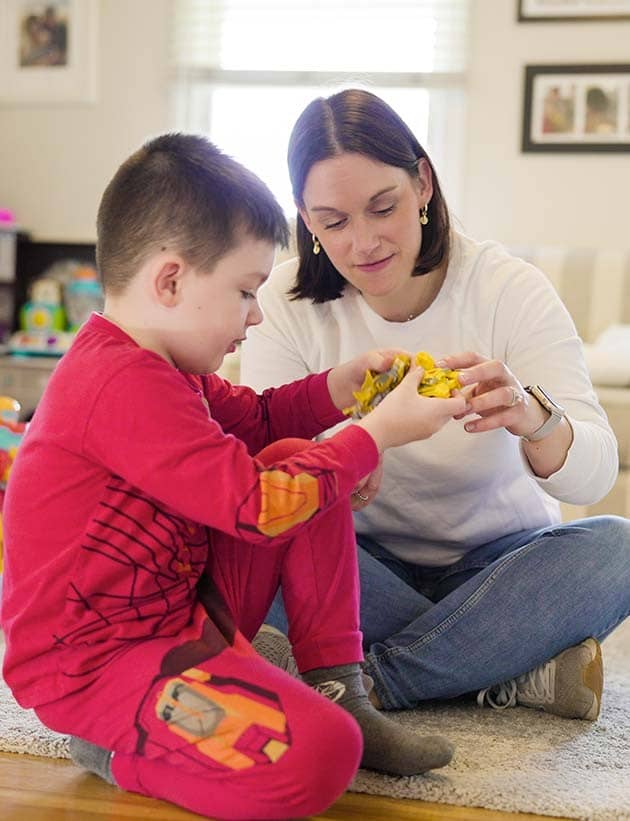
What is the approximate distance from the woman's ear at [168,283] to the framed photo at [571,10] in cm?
373

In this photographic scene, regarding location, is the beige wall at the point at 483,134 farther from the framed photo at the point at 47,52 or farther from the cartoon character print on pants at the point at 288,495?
the cartoon character print on pants at the point at 288,495

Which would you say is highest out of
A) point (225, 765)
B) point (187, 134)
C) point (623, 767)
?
point (187, 134)

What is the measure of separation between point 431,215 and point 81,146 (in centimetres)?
373

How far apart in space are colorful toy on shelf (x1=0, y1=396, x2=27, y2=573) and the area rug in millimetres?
690

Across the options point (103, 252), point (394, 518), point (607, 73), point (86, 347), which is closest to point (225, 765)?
point (86, 347)

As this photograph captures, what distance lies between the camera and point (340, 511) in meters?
1.35

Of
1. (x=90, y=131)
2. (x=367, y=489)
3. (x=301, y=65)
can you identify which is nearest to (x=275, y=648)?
(x=367, y=489)

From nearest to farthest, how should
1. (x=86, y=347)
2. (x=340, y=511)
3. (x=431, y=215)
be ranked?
(x=86, y=347) < (x=340, y=511) < (x=431, y=215)

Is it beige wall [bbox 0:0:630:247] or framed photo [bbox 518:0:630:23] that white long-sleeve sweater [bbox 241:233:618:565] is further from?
framed photo [bbox 518:0:630:23]

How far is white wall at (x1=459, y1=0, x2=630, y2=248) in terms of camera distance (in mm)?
4496

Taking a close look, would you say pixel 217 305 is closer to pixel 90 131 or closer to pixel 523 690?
pixel 523 690

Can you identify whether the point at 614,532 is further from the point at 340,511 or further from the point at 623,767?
the point at 340,511

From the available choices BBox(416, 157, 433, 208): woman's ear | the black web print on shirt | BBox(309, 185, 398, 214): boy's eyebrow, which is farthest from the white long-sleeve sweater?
the black web print on shirt

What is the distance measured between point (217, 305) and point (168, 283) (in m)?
0.06
